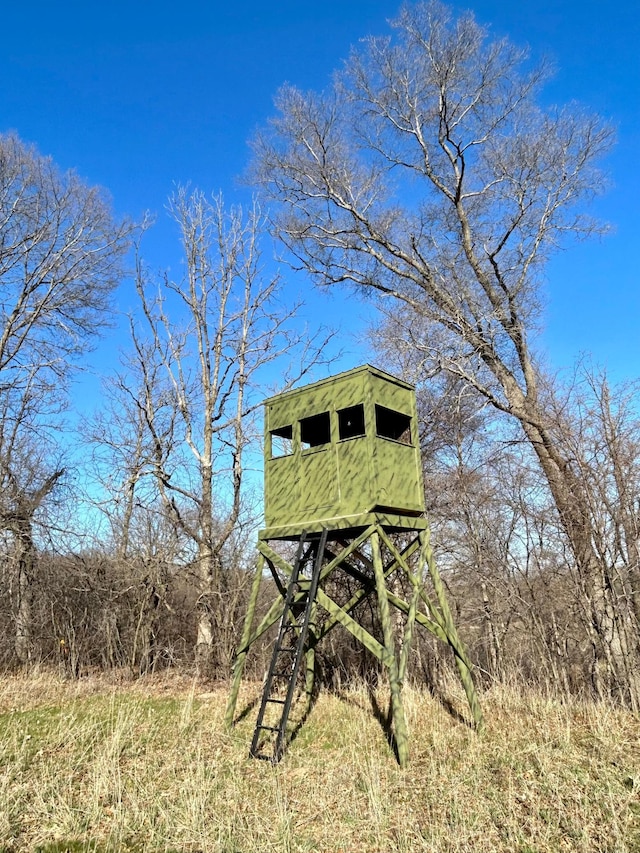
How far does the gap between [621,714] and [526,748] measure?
159 centimetres

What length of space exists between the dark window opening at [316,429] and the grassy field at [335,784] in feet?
13.4

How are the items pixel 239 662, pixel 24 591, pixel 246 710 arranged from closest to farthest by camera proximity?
pixel 239 662
pixel 246 710
pixel 24 591

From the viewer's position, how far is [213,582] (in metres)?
11.0

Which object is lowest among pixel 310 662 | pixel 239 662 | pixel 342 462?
pixel 310 662

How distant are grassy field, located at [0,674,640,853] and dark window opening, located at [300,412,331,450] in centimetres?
407

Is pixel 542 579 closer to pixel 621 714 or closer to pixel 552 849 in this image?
pixel 621 714

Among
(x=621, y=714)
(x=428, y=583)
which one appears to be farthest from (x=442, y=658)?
(x=621, y=714)

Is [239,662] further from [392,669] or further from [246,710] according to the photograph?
[392,669]

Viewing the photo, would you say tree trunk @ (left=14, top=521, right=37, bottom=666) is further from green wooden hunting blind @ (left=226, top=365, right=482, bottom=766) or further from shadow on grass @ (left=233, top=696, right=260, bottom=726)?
green wooden hunting blind @ (left=226, top=365, right=482, bottom=766)

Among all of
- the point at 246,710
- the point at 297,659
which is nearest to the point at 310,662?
the point at 246,710

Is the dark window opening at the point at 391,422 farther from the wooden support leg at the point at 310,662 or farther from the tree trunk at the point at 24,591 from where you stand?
the tree trunk at the point at 24,591

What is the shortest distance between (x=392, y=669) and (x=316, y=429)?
401 centimetres

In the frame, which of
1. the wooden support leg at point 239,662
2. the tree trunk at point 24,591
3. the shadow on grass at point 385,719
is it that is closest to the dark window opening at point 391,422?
the wooden support leg at point 239,662

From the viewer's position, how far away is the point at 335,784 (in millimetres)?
4770
